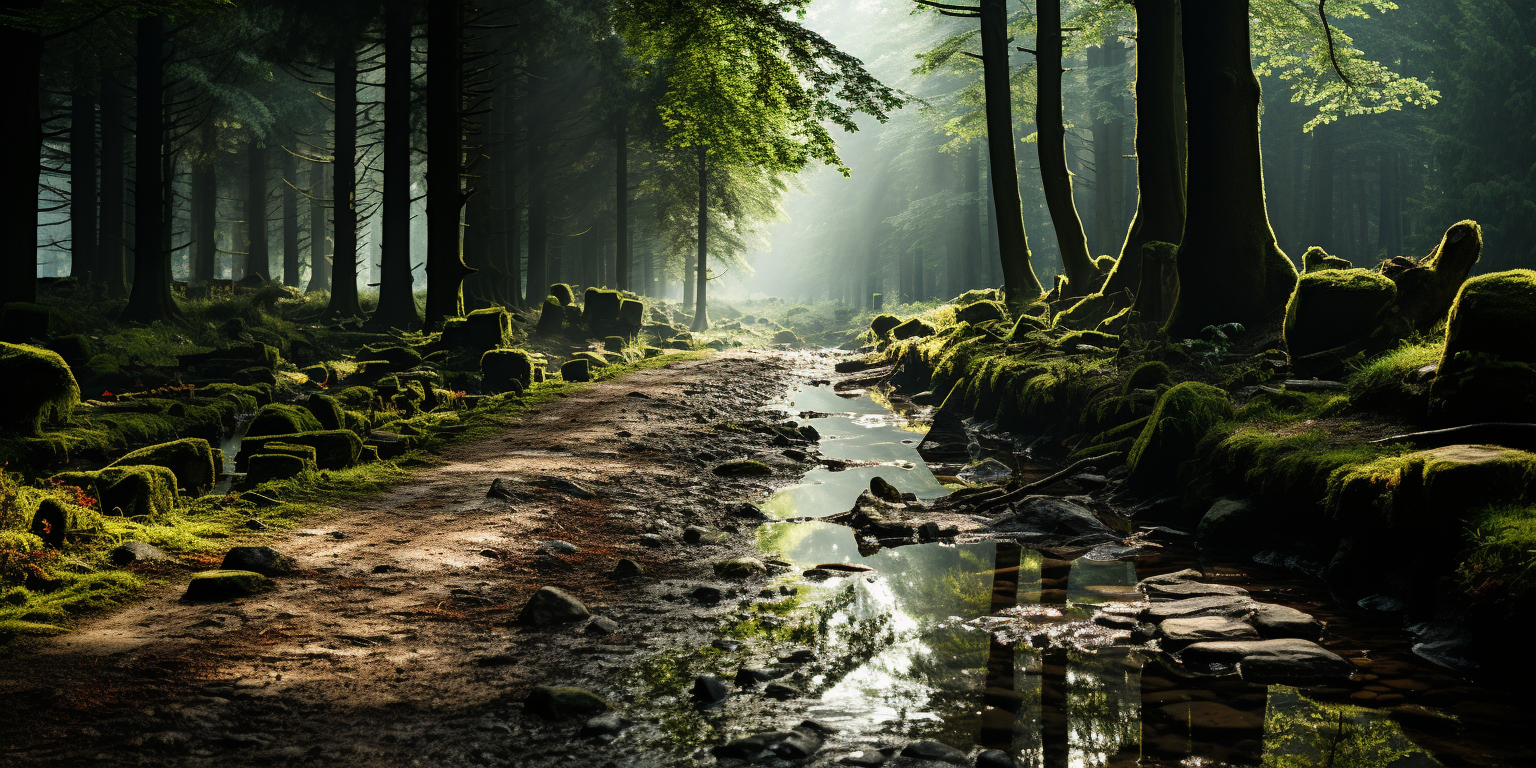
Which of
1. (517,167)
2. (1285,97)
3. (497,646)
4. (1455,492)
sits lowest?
(497,646)

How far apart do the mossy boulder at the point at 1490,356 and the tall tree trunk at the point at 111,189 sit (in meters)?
24.3

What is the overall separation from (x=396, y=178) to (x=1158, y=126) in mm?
14638

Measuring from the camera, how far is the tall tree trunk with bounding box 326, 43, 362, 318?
20500mm

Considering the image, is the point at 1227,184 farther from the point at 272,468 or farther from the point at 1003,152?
the point at 272,468

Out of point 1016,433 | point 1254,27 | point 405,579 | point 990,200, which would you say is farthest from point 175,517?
point 990,200

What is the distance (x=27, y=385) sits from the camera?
746 centimetres

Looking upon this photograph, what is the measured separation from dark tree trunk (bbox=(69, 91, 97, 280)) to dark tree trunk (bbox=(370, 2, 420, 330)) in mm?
8982

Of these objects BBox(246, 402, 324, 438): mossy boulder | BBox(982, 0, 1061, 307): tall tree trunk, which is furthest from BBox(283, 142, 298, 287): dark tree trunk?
BBox(246, 402, 324, 438): mossy boulder

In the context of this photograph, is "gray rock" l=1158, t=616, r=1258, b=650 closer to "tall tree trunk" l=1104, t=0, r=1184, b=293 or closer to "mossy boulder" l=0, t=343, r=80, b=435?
"mossy boulder" l=0, t=343, r=80, b=435

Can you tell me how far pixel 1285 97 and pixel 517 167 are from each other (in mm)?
29766

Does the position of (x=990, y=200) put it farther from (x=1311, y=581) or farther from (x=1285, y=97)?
(x=1311, y=581)

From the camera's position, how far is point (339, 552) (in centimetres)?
507

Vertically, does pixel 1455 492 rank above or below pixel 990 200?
below

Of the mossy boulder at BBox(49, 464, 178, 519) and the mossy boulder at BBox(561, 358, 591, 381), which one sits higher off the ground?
the mossy boulder at BBox(561, 358, 591, 381)
